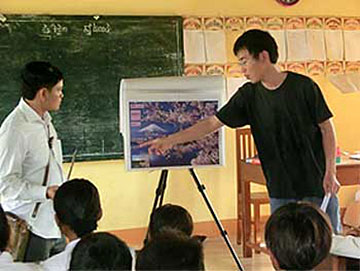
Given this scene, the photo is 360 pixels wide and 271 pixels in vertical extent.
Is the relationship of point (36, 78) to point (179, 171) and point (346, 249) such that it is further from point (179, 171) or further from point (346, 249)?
point (179, 171)

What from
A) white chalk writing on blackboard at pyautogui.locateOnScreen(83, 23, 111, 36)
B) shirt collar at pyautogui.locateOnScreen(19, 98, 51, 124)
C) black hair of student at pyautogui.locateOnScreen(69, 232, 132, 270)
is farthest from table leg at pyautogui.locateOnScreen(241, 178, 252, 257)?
black hair of student at pyautogui.locateOnScreen(69, 232, 132, 270)

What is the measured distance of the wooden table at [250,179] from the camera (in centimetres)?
446

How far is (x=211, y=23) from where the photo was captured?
5266 mm

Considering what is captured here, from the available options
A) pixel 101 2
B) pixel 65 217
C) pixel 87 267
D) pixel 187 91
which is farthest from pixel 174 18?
pixel 87 267

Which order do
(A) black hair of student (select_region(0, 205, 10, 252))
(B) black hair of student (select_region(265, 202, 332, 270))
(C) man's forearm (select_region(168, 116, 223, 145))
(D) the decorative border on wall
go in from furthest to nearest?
(D) the decorative border on wall < (C) man's forearm (select_region(168, 116, 223, 145)) < (A) black hair of student (select_region(0, 205, 10, 252)) < (B) black hair of student (select_region(265, 202, 332, 270))

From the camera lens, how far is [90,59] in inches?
193

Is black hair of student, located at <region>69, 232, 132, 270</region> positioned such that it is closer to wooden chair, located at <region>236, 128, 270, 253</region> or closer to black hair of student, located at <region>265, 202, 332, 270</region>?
black hair of student, located at <region>265, 202, 332, 270</region>

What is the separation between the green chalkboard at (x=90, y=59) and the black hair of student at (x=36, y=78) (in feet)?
6.73

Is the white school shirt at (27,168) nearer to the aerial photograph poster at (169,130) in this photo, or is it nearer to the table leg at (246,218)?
the aerial photograph poster at (169,130)

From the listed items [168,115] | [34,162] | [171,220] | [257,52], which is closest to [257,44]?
[257,52]

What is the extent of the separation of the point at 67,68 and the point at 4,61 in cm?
48

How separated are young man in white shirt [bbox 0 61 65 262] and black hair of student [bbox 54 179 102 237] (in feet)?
1.12

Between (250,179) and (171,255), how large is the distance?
319cm

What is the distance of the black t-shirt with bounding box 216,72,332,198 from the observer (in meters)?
2.77
